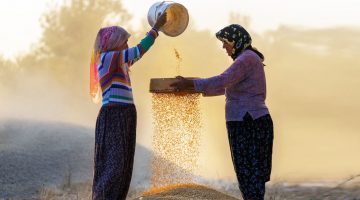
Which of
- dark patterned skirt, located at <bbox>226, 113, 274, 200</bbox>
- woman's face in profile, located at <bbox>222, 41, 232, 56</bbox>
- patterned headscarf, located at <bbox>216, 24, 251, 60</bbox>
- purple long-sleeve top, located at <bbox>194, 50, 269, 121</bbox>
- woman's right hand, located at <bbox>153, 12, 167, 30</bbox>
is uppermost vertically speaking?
woman's right hand, located at <bbox>153, 12, 167, 30</bbox>

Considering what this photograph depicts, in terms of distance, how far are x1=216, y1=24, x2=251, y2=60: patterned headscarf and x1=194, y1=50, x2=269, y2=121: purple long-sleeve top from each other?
0.24ft

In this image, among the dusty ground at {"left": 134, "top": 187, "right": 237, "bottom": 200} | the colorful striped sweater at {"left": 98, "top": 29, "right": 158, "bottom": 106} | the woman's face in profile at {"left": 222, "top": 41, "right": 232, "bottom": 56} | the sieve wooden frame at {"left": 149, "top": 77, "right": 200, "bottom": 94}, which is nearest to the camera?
the colorful striped sweater at {"left": 98, "top": 29, "right": 158, "bottom": 106}

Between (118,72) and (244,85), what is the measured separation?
1.12 metres

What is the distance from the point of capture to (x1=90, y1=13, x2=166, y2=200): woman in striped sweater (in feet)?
20.2

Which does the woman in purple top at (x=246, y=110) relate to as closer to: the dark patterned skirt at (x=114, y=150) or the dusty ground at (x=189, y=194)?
the dark patterned skirt at (x=114, y=150)

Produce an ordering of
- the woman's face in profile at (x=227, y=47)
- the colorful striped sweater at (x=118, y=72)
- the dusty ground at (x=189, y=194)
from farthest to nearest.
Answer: the dusty ground at (x=189, y=194) < the woman's face in profile at (x=227, y=47) < the colorful striped sweater at (x=118, y=72)

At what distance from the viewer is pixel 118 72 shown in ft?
20.2

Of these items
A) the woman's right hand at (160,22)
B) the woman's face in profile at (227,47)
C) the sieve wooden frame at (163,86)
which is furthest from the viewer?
the sieve wooden frame at (163,86)

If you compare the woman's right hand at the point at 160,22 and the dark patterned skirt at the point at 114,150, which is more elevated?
the woman's right hand at the point at 160,22

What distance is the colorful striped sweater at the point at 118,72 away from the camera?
6117mm

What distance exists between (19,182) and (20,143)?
2.04 metres

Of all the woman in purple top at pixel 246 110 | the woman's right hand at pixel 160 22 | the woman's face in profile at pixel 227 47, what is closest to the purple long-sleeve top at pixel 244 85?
the woman in purple top at pixel 246 110

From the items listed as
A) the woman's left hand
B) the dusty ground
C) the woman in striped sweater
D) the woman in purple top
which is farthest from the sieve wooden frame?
the dusty ground

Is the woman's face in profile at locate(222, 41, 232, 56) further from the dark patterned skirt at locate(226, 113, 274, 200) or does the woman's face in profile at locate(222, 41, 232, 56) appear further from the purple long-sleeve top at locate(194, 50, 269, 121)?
the dark patterned skirt at locate(226, 113, 274, 200)
